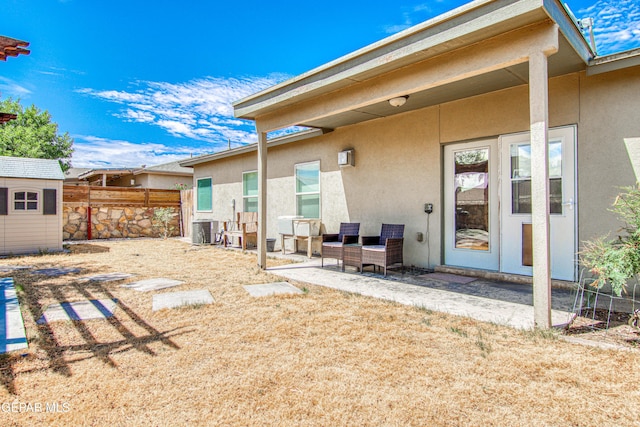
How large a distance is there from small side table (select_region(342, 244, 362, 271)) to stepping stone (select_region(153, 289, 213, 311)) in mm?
2372

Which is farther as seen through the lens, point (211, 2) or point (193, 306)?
point (211, 2)

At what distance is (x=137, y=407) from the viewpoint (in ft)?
6.77

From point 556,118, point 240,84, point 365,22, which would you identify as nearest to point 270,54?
point 240,84

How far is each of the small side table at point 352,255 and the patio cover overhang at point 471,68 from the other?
7.35 ft

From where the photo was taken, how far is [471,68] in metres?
3.65

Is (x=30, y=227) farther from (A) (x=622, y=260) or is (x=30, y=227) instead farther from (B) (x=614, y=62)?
(B) (x=614, y=62)

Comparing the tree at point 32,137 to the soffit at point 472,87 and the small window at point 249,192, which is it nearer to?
the small window at point 249,192

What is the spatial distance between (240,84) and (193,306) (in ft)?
49.5

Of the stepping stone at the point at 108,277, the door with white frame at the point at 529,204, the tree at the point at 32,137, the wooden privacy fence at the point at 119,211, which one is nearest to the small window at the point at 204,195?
the wooden privacy fence at the point at 119,211

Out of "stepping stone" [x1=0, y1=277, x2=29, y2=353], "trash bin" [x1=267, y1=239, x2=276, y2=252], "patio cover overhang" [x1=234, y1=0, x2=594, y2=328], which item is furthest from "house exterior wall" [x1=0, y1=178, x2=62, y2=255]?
"patio cover overhang" [x1=234, y1=0, x2=594, y2=328]

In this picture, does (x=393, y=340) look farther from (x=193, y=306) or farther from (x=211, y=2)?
(x=211, y=2)

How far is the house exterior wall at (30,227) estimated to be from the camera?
29.7 feet

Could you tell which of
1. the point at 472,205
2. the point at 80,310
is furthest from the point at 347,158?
the point at 80,310

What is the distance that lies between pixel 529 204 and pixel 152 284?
564 cm
